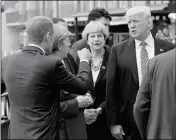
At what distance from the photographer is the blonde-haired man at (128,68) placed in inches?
177

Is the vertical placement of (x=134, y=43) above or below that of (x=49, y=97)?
above

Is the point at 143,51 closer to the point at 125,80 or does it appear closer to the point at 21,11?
the point at 125,80

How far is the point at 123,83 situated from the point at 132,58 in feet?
0.98

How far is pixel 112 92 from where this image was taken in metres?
4.56

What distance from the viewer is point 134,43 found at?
15.3 feet

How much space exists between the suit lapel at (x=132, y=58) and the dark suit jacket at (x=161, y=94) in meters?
1.21

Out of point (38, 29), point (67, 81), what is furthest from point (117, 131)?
point (38, 29)

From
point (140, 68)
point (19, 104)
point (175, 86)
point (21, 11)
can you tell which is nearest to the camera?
point (175, 86)

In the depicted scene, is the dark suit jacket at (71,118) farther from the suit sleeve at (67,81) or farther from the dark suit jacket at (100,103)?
the dark suit jacket at (100,103)

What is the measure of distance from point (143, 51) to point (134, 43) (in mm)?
163

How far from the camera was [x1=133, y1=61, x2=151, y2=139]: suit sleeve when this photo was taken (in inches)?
126

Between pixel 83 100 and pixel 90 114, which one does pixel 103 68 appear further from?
pixel 83 100

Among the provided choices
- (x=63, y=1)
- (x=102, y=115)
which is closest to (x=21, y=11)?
(x=63, y=1)

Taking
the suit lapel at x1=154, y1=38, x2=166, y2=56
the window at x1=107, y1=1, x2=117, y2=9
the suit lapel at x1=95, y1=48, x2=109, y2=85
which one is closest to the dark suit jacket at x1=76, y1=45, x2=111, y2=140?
the suit lapel at x1=95, y1=48, x2=109, y2=85
